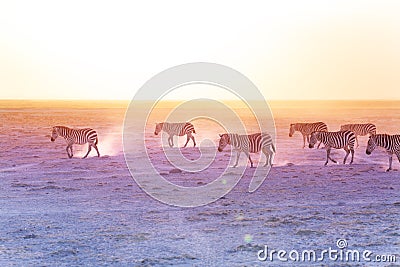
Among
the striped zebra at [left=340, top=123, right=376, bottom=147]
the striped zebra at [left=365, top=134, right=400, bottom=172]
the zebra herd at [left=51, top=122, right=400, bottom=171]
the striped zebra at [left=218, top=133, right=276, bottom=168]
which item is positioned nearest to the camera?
the striped zebra at [left=365, top=134, right=400, bottom=172]

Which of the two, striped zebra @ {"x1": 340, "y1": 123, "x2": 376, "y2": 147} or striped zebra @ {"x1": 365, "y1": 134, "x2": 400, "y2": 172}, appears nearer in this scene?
striped zebra @ {"x1": 365, "y1": 134, "x2": 400, "y2": 172}

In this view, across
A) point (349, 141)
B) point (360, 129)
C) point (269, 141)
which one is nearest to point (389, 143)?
point (349, 141)

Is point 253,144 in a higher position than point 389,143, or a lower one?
lower

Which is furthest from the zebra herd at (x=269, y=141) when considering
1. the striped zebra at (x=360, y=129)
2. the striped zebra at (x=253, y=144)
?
the striped zebra at (x=360, y=129)

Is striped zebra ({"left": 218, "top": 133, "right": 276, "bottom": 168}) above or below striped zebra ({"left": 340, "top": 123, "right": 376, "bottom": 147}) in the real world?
below

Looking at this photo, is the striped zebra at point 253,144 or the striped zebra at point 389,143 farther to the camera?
the striped zebra at point 253,144

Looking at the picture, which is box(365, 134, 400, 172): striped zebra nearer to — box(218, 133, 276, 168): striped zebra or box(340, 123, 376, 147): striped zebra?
box(218, 133, 276, 168): striped zebra

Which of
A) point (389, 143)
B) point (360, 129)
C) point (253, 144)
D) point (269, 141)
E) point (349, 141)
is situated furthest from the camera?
point (360, 129)

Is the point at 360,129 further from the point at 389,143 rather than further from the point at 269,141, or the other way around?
the point at 269,141

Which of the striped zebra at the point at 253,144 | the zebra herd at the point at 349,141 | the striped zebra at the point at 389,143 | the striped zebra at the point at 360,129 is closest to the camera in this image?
the striped zebra at the point at 389,143

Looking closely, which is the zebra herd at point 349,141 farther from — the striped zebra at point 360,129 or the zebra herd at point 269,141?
the striped zebra at point 360,129

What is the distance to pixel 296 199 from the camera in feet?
52.8

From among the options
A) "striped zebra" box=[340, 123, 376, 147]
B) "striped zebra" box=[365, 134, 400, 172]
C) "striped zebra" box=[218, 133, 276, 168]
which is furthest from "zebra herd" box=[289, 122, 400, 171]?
"striped zebra" box=[340, 123, 376, 147]

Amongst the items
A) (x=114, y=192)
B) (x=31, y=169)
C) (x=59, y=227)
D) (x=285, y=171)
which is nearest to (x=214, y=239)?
(x=59, y=227)
